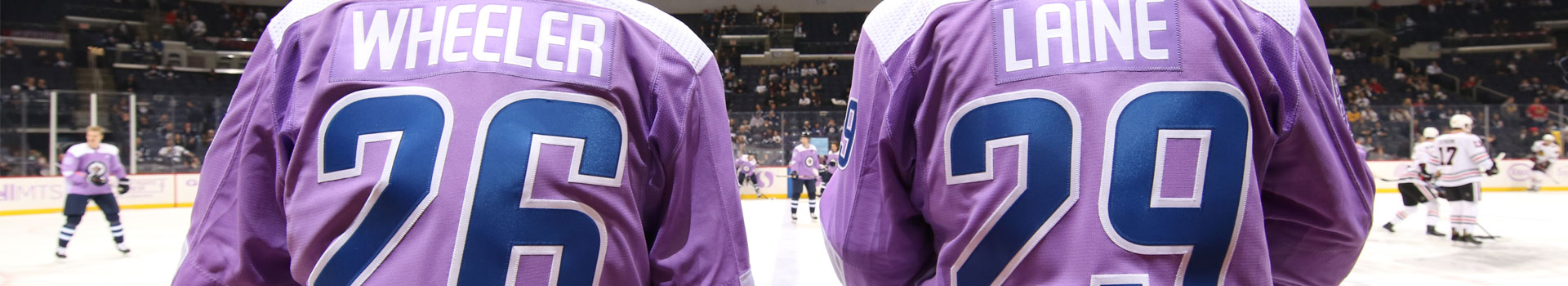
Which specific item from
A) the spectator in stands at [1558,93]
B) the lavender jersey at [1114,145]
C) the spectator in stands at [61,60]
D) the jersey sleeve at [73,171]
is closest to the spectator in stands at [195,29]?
the spectator in stands at [61,60]

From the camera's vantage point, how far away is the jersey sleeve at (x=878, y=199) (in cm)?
116

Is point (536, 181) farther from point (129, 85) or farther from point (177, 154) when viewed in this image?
point (129, 85)

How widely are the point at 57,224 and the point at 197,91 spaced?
9.35m

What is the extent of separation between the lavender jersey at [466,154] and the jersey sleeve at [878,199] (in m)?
0.18

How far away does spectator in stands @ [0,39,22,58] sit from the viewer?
17.2 meters

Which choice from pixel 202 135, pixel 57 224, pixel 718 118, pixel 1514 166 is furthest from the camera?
pixel 1514 166

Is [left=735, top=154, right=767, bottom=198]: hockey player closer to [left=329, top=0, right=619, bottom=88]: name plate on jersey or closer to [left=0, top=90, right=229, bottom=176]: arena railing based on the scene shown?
[left=0, top=90, right=229, bottom=176]: arena railing

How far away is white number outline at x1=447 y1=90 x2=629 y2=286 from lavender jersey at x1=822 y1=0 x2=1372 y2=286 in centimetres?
37

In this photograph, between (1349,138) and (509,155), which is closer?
(509,155)

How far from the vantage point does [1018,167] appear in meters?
1.03

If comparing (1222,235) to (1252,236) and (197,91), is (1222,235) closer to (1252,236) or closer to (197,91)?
(1252,236)

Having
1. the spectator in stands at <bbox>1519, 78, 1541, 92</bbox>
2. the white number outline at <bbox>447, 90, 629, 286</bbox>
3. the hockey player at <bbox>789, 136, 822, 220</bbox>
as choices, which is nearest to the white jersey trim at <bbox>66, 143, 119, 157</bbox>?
the hockey player at <bbox>789, 136, 822, 220</bbox>

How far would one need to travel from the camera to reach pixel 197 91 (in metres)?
18.9

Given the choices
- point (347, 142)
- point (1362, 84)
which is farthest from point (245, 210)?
point (1362, 84)
